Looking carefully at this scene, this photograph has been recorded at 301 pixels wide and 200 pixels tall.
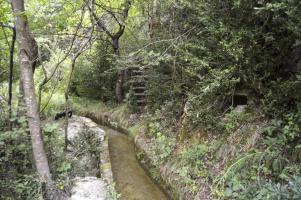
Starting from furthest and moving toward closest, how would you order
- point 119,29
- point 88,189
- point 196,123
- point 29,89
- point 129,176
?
1. point 119,29
2. point 129,176
3. point 196,123
4. point 88,189
5. point 29,89

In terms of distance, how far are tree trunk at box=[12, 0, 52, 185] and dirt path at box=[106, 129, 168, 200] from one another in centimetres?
157

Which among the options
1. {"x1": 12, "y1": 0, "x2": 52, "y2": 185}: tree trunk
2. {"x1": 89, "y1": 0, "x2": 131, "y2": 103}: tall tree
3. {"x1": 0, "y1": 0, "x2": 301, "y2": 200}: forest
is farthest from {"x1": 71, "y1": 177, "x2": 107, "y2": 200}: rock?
{"x1": 89, "y1": 0, "x2": 131, "y2": 103}: tall tree

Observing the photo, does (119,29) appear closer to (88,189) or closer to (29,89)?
(29,89)

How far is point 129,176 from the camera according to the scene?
5238mm

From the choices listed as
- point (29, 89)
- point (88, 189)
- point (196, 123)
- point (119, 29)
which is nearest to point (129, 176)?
point (88, 189)

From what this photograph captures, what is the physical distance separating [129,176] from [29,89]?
2726 millimetres

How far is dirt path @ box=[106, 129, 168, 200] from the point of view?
15.0 ft

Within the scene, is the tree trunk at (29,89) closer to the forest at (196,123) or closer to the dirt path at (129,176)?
the forest at (196,123)

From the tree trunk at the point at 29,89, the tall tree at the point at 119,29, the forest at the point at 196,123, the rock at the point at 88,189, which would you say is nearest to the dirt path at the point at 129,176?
the forest at the point at 196,123

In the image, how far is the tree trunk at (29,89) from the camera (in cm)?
344

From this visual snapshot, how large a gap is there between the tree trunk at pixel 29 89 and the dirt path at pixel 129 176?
1573mm

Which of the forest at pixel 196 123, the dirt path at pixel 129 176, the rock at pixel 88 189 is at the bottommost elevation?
Result: the dirt path at pixel 129 176

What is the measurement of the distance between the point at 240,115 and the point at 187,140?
1.26 meters

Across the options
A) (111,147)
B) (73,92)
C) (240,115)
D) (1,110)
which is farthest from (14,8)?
(73,92)
